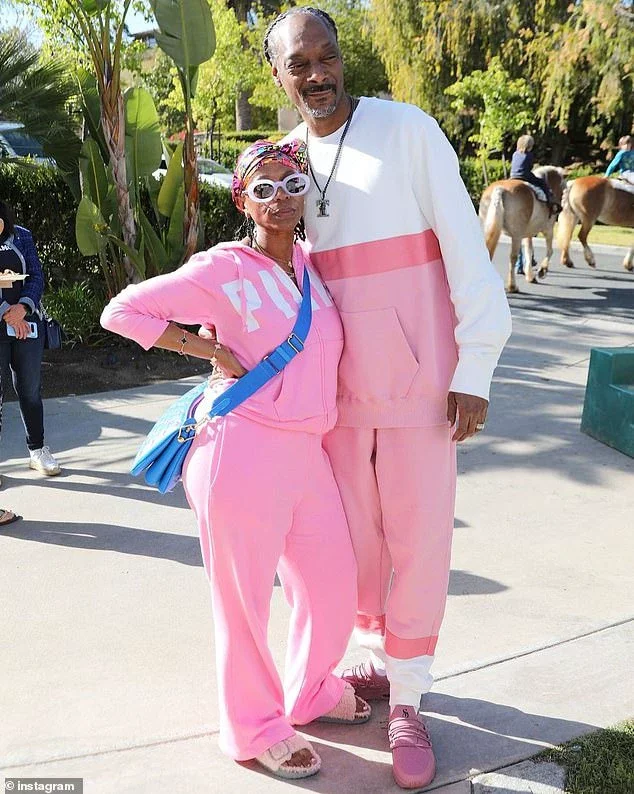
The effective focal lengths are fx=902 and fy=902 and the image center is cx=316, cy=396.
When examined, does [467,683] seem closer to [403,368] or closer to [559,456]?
[403,368]

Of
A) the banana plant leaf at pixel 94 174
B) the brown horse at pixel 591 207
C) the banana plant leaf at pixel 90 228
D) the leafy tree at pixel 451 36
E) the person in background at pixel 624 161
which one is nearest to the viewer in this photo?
the banana plant leaf at pixel 90 228

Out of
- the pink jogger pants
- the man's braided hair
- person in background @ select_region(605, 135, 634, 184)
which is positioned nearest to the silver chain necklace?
the man's braided hair

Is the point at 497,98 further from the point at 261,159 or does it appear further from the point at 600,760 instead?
the point at 600,760

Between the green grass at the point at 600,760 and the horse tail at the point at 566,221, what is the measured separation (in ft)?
41.5

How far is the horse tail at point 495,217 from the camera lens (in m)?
12.4

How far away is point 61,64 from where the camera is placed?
8.52 meters

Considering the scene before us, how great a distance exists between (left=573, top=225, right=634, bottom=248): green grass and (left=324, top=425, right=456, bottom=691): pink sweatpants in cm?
1576

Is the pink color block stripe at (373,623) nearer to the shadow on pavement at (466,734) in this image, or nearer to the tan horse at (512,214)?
the shadow on pavement at (466,734)

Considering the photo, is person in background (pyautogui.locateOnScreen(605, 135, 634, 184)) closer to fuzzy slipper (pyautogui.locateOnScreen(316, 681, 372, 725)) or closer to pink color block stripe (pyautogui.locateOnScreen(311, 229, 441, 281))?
pink color block stripe (pyautogui.locateOnScreen(311, 229, 441, 281))

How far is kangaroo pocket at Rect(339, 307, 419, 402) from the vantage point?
8.73 ft

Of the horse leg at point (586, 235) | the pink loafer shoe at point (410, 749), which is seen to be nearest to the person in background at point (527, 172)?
the horse leg at point (586, 235)

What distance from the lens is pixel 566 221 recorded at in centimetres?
1464

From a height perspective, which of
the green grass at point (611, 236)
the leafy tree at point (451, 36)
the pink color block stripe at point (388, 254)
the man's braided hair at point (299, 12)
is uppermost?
the leafy tree at point (451, 36)

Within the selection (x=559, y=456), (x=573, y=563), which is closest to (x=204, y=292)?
(x=573, y=563)
